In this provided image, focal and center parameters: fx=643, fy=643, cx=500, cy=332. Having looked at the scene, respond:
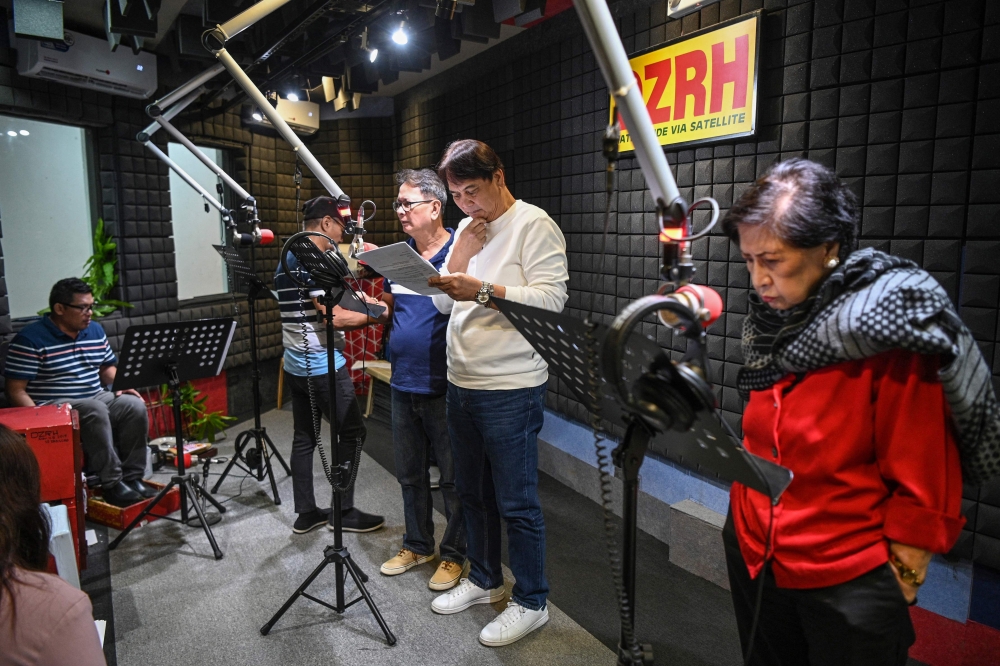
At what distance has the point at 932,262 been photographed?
2.31m

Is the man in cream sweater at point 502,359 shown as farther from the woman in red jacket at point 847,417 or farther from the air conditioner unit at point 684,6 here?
the air conditioner unit at point 684,6

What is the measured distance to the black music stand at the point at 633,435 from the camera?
3.31 ft

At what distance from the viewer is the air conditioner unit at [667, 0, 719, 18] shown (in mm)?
2689

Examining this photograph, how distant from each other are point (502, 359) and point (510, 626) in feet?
3.25

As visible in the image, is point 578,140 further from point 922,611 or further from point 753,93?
point 922,611

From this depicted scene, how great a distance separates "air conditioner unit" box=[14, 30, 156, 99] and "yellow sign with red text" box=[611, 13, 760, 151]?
3.50 meters

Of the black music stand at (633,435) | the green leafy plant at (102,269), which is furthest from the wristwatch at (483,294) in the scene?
the green leafy plant at (102,269)

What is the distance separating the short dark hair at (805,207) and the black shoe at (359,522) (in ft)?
8.59

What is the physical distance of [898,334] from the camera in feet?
3.39

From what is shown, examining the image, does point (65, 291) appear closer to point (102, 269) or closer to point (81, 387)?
point (81, 387)

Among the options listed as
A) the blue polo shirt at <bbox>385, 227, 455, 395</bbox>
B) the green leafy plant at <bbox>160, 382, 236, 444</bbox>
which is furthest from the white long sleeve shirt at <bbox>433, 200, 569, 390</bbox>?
the green leafy plant at <bbox>160, 382, 236, 444</bbox>

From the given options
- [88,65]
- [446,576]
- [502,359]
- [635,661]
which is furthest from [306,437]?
[88,65]

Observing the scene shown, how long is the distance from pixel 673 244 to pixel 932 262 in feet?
5.87

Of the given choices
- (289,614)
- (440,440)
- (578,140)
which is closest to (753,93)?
(578,140)
